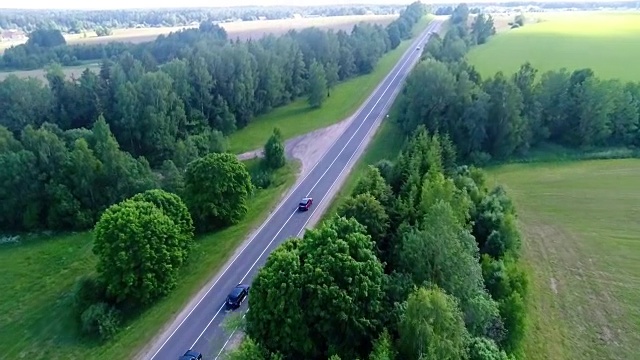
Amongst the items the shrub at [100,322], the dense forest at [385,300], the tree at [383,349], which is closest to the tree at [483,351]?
the dense forest at [385,300]

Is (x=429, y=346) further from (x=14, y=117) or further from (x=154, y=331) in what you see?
(x=14, y=117)

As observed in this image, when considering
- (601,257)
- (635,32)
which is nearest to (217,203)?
(601,257)

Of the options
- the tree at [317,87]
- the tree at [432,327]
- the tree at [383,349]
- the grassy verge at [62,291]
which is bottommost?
the grassy verge at [62,291]

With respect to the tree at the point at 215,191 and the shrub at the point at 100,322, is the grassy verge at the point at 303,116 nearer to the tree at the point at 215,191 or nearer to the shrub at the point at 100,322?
the tree at the point at 215,191

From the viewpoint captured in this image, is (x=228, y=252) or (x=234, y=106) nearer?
(x=228, y=252)

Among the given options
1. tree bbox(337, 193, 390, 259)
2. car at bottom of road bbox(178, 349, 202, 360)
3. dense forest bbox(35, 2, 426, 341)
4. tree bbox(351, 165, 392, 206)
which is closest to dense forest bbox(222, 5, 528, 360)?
tree bbox(337, 193, 390, 259)

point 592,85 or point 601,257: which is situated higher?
point 592,85

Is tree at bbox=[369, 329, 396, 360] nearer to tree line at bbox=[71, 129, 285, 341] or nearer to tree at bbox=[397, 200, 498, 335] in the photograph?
tree at bbox=[397, 200, 498, 335]

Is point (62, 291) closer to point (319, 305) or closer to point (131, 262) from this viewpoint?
point (131, 262)
